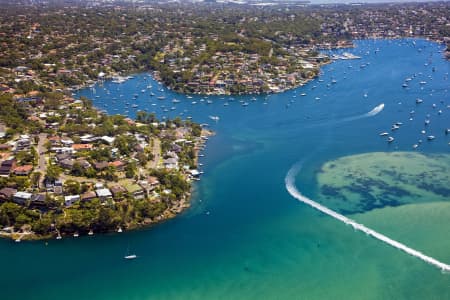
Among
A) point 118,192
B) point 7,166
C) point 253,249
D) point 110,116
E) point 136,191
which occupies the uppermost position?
point 110,116

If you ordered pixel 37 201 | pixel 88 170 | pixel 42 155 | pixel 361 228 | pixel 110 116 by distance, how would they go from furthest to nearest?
pixel 110 116 < pixel 42 155 < pixel 88 170 < pixel 37 201 < pixel 361 228

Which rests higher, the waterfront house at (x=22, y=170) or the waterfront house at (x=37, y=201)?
the waterfront house at (x=22, y=170)

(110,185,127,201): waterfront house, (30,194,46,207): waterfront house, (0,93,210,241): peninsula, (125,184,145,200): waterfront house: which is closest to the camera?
(0,93,210,241): peninsula

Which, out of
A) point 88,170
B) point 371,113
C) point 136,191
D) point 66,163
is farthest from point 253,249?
point 371,113

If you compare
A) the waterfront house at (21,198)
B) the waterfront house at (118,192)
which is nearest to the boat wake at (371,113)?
the waterfront house at (118,192)

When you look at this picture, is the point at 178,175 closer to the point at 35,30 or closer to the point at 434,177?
the point at 434,177

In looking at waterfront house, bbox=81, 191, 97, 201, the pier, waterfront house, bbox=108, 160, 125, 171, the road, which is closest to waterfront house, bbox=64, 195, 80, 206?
waterfront house, bbox=81, 191, 97, 201

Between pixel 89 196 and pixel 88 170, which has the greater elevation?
pixel 88 170

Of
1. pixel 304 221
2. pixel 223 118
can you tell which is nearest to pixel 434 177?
pixel 304 221

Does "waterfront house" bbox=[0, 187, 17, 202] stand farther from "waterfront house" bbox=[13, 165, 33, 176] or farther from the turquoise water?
the turquoise water

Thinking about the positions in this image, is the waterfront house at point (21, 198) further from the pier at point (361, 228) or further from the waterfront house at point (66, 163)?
the pier at point (361, 228)

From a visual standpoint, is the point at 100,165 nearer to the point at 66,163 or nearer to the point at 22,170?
the point at 66,163

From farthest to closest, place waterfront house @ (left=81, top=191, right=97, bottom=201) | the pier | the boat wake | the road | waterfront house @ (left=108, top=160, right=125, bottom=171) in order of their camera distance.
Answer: the boat wake < waterfront house @ (left=108, top=160, right=125, bottom=171) < the road < waterfront house @ (left=81, top=191, right=97, bottom=201) < the pier
